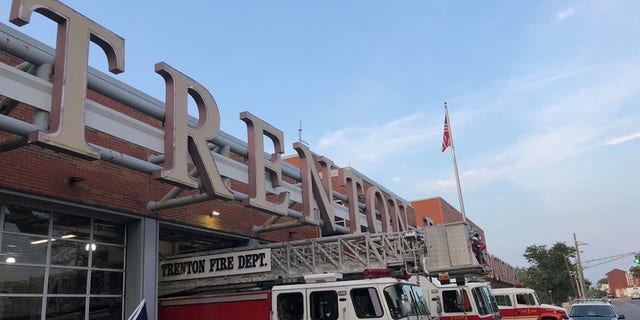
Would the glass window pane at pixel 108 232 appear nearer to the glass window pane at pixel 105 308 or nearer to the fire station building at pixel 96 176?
the fire station building at pixel 96 176

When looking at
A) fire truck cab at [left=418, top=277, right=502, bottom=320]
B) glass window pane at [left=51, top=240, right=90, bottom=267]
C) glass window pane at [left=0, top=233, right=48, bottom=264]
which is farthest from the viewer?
fire truck cab at [left=418, top=277, right=502, bottom=320]

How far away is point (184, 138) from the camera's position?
10.6 meters

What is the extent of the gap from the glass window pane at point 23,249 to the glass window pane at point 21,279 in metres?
0.16

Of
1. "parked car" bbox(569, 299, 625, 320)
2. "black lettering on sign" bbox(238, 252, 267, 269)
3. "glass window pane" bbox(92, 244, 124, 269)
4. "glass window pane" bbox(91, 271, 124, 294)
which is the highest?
"glass window pane" bbox(92, 244, 124, 269)

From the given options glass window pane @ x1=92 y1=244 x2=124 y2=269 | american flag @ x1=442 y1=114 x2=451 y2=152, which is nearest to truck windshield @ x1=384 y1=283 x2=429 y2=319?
glass window pane @ x1=92 y1=244 x2=124 y2=269

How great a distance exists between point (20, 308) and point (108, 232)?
2804 mm

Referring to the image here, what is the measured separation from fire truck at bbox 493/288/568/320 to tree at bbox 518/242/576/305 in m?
42.8

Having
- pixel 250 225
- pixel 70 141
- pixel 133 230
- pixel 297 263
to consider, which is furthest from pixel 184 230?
pixel 70 141

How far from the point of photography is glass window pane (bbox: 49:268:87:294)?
37.4 ft

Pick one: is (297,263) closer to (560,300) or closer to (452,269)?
(452,269)

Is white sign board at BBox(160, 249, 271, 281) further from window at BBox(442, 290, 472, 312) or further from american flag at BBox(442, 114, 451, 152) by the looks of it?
american flag at BBox(442, 114, 451, 152)

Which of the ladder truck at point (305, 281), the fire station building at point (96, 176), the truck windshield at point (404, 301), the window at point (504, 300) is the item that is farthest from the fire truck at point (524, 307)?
the truck windshield at point (404, 301)

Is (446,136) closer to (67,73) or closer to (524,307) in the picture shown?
(524,307)

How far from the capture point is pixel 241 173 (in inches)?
512
